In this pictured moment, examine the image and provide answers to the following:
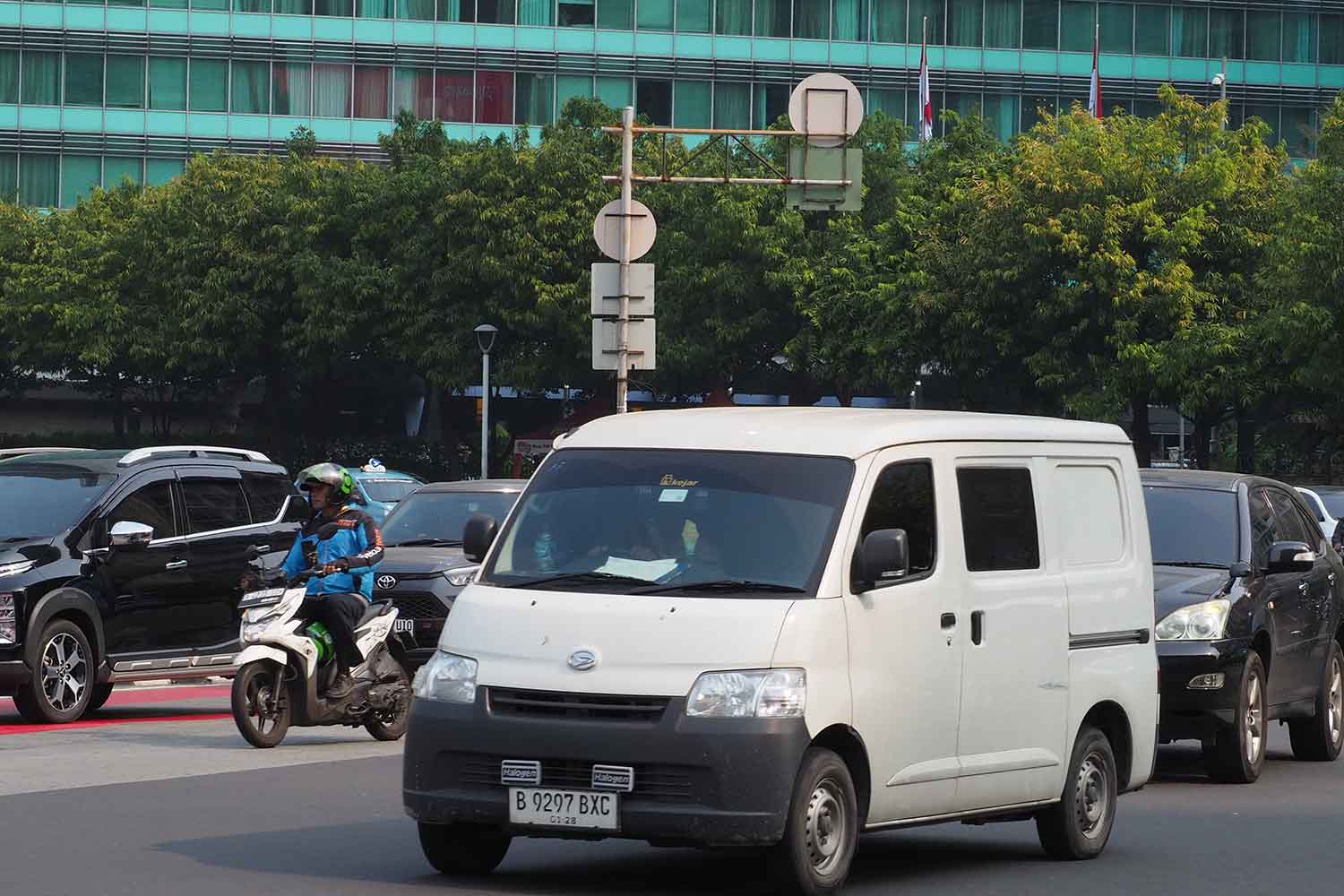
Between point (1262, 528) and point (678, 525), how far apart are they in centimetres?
714

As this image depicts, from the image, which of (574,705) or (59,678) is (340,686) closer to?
(59,678)

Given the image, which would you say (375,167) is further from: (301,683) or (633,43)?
(301,683)

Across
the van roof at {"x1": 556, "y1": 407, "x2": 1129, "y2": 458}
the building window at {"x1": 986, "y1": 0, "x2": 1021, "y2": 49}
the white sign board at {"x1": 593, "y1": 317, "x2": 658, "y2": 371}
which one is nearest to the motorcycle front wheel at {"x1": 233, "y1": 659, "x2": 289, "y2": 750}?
the van roof at {"x1": 556, "y1": 407, "x2": 1129, "y2": 458}

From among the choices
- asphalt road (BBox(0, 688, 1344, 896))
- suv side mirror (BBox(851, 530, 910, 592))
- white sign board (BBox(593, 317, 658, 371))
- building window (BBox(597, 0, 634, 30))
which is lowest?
asphalt road (BBox(0, 688, 1344, 896))

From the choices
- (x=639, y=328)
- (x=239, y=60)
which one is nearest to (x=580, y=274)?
(x=239, y=60)

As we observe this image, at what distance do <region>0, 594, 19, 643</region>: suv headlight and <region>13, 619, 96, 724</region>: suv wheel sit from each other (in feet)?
0.71

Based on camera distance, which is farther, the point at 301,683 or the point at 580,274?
the point at 580,274

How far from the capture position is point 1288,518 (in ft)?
51.6

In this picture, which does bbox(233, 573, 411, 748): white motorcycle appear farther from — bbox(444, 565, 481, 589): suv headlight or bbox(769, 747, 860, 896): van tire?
bbox(769, 747, 860, 896): van tire

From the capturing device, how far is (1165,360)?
45969 millimetres

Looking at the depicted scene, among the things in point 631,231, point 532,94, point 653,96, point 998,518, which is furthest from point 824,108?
point 532,94

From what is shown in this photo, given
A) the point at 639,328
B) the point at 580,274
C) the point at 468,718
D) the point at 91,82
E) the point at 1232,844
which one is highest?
the point at 91,82

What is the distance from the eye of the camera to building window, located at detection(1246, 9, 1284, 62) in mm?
77000

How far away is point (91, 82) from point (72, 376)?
42.4ft
